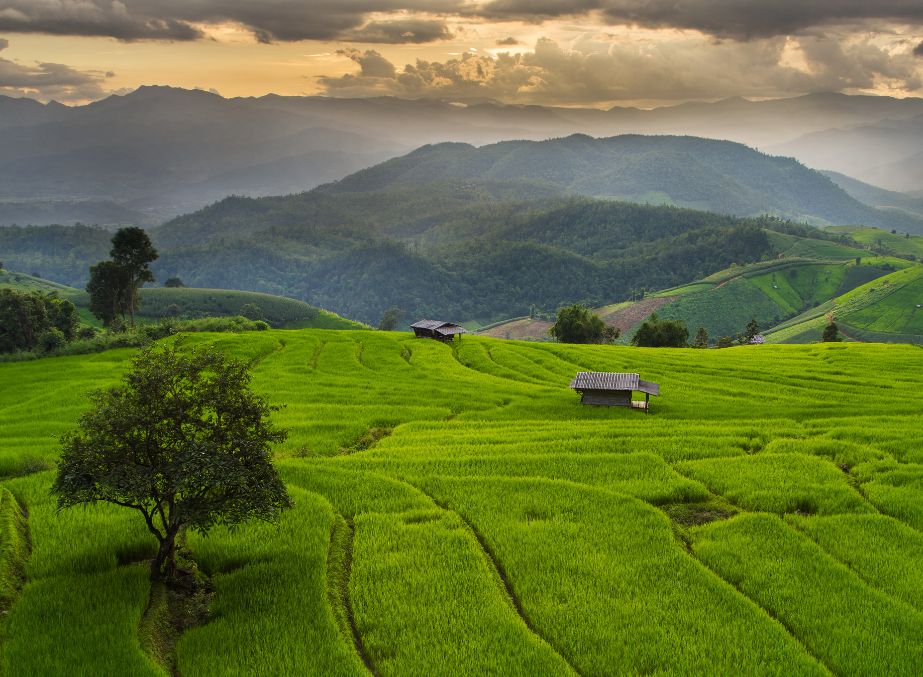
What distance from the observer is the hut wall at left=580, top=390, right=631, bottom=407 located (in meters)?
53.0

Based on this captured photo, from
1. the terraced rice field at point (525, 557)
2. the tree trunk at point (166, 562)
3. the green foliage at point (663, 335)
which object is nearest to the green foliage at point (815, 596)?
the terraced rice field at point (525, 557)

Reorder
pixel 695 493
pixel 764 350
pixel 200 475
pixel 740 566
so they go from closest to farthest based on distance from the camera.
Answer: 1. pixel 200 475
2. pixel 740 566
3. pixel 695 493
4. pixel 764 350

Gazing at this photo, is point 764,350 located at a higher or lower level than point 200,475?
lower

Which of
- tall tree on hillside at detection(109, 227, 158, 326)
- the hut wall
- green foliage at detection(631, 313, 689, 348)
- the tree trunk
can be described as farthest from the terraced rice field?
tall tree on hillside at detection(109, 227, 158, 326)

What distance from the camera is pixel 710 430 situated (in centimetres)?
4288

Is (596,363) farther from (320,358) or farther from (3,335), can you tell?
(3,335)

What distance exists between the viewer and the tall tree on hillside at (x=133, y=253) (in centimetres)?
12138

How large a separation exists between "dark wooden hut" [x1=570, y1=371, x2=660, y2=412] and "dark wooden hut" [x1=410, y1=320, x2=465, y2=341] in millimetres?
45563

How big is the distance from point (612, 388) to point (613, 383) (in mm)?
662

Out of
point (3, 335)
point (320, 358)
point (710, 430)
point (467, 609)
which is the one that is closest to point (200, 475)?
point (467, 609)

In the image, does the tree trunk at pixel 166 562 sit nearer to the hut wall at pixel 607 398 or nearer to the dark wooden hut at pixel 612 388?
the dark wooden hut at pixel 612 388

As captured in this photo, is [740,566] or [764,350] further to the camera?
[764,350]

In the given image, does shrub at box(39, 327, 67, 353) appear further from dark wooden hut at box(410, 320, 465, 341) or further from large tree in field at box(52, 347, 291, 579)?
large tree in field at box(52, 347, 291, 579)

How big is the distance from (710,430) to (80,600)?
123ft
